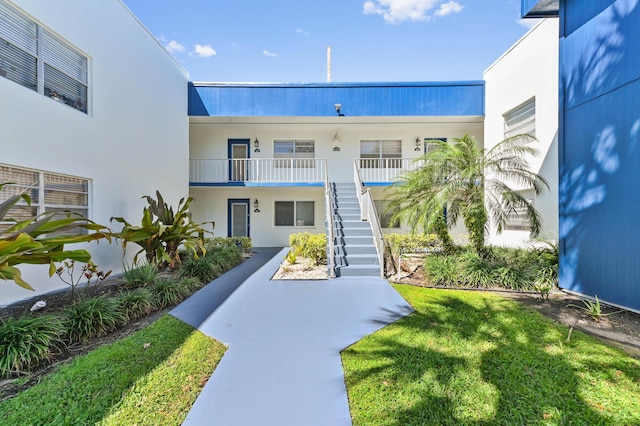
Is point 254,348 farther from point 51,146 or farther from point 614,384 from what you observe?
point 51,146

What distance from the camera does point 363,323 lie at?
4.32 metres

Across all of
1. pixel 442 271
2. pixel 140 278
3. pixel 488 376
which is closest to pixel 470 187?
pixel 442 271

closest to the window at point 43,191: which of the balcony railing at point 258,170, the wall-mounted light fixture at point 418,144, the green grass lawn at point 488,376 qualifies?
the green grass lawn at point 488,376

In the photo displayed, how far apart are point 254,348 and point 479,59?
515 inches

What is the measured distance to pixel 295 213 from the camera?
1311cm

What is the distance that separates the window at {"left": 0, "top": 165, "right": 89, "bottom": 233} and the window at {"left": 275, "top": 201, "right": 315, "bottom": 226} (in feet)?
24.5

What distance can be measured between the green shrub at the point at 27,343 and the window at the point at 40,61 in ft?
15.1

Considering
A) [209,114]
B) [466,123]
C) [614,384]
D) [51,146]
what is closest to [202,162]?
[209,114]

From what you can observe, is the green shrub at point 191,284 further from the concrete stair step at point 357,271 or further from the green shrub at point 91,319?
the concrete stair step at point 357,271

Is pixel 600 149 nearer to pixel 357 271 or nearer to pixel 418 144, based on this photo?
pixel 357 271

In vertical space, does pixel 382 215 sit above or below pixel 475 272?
above

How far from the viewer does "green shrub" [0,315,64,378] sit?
296cm

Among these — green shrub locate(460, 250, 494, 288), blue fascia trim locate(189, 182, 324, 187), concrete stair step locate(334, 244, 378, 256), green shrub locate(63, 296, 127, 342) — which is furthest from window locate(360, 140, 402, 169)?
green shrub locate(63, 296, 127, 342)

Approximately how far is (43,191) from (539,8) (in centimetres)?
1163
